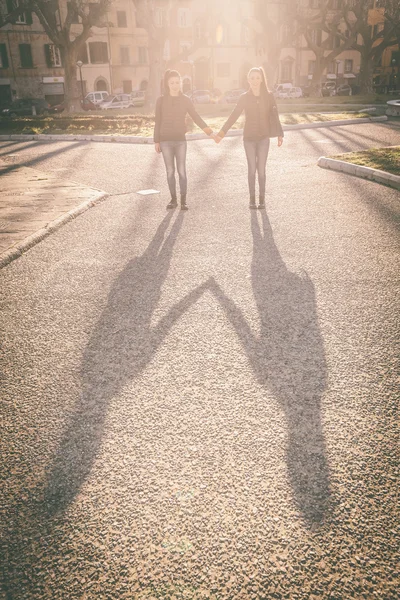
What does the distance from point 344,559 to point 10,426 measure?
177 cm

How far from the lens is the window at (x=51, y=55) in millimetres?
44469

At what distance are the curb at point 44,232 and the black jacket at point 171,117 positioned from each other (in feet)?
5.15

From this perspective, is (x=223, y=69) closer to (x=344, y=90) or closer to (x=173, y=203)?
(x=344, y=90)

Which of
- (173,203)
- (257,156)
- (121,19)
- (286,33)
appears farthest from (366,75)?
(173,203)

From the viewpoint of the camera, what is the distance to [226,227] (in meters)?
5.99

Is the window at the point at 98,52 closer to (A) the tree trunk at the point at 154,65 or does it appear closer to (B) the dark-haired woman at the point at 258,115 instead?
(A) the tree trunk at the point at 154,65

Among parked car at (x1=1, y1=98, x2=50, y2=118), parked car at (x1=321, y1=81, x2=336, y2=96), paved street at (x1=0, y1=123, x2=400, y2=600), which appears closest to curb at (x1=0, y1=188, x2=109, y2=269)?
paved street at (x1=0, y1=123, x2=400, y2=600)

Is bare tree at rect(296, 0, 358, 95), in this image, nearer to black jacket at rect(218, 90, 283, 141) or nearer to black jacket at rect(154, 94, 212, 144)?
black jacket at rect(218, 90, 283, 141)

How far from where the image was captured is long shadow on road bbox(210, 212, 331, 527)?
2059 millimetres

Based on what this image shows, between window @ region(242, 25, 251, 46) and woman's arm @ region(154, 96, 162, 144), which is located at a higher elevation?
window @ region(242, 25, 251, 46)

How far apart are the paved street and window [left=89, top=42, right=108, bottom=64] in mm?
50013

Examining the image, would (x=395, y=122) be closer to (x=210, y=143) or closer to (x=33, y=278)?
(x=210, y=143)

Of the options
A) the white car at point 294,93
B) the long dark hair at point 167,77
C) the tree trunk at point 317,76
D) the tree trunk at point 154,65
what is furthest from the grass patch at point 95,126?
the white car at point 294,93

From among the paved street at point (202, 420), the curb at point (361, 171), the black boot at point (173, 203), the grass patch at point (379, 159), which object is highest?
the grass patch at point (379, 159)
